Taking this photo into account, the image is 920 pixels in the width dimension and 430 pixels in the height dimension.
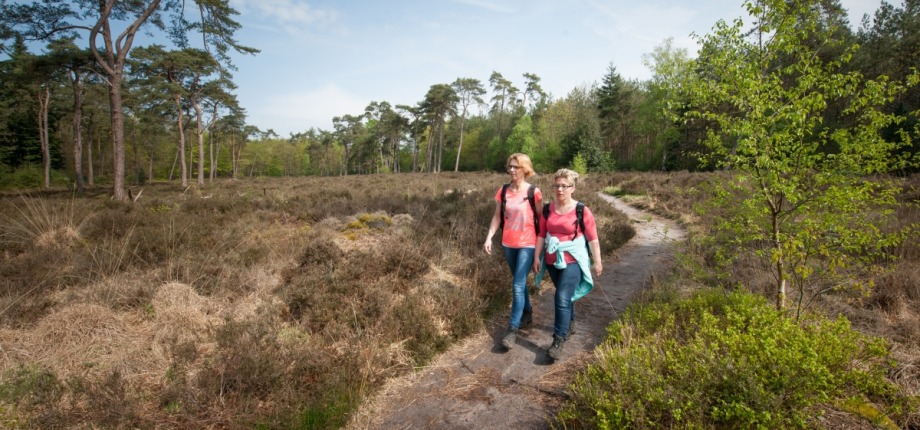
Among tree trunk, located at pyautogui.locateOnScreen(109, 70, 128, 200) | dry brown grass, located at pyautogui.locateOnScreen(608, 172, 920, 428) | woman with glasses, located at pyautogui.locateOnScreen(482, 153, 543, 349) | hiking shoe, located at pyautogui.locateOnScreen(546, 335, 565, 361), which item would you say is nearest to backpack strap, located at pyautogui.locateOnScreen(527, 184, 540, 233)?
woman with glasses, located at pyautogui.locateOnScreen(482, 153, 543, 349)

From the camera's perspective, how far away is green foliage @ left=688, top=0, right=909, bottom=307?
9.64 feet

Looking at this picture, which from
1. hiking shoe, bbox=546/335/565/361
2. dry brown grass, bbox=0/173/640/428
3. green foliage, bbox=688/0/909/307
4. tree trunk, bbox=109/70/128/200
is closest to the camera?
dry brown grass, bbox=0/173/640/428

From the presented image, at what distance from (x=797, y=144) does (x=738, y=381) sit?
91.8 inches

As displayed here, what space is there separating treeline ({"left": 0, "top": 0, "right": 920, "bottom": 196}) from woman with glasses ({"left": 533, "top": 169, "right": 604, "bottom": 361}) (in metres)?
1.31

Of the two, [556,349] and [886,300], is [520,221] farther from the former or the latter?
[886,300]

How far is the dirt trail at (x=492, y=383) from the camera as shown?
2.77 m

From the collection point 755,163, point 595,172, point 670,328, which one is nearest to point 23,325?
point 670,328

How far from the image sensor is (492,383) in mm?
3207

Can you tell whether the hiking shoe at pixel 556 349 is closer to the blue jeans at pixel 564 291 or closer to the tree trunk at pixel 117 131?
the blue jeans at pixel 564 291

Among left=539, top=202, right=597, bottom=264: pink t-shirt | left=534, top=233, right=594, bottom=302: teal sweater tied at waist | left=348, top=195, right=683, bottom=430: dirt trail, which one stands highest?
left=539, top=202, right=597, bottom=264: pink t-shirt

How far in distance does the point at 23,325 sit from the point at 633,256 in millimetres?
8867

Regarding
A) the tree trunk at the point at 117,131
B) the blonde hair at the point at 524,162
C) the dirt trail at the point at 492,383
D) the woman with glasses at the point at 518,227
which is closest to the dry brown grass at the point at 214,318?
the dirt trail at the point at 492,383

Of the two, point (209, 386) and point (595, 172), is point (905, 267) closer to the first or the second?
point (209, 386)

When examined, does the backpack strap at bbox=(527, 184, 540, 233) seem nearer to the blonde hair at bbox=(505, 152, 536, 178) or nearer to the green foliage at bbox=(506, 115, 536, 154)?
the blonde hair at bbox=(505, 152, 536, 178)
